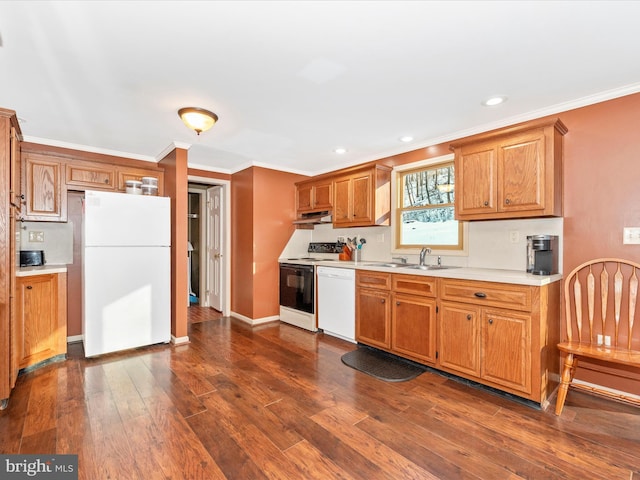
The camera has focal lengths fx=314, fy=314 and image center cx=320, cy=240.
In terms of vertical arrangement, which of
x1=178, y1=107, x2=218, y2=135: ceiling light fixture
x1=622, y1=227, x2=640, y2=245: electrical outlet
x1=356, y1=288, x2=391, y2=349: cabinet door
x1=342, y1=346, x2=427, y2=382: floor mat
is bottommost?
x1=342, y1=346, x2=427, y2=382: floor mat

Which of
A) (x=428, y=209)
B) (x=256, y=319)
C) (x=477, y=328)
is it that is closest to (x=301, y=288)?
(x=256, y=319)

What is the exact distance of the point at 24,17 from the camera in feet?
5.22

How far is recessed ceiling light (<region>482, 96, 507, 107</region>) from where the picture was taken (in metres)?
2.50

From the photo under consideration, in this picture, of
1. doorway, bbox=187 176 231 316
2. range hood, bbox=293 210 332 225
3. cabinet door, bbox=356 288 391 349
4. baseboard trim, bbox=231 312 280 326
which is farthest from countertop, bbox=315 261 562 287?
doorway, bbox=187 176 231 316

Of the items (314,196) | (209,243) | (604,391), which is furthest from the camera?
(209,243)

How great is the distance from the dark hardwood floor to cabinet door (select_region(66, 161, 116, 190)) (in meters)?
1.92

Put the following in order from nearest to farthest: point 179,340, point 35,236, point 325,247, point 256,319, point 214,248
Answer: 1. point 35,236
2. point 179,340
3. point 256,319
4. point 325,247
5. point 214,248

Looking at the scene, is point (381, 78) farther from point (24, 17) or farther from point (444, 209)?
point (24, 17)

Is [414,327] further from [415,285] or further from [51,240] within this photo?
[51,240]

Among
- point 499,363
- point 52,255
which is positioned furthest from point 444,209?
point 52,255

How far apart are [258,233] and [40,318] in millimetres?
2514

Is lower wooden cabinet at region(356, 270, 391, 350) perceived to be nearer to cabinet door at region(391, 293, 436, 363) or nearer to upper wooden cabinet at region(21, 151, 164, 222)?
cabinet door at region(391, 293, 436, 363)

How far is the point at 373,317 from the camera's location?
11.0ft

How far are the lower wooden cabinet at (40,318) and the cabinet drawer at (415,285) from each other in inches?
130
